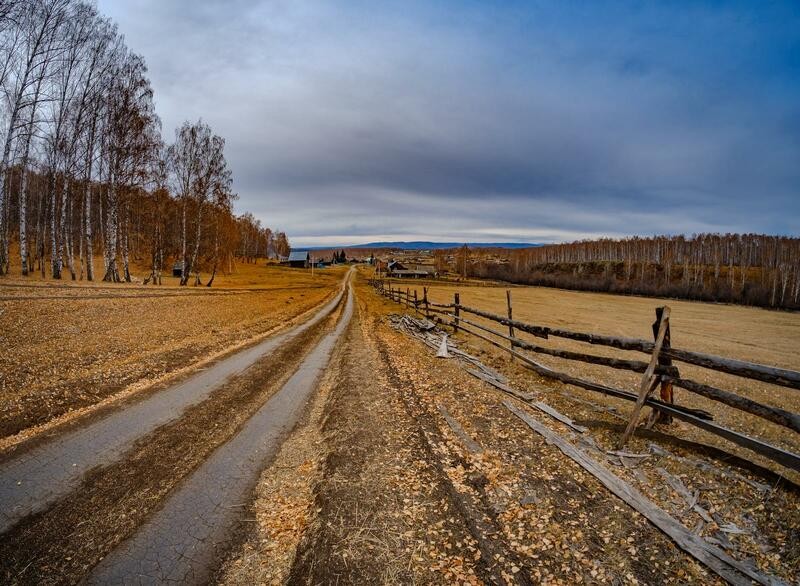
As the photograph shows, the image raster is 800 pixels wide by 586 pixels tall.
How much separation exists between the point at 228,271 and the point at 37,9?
155 ft

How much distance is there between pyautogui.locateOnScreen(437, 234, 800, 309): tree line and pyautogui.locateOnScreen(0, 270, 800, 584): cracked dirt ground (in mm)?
85023

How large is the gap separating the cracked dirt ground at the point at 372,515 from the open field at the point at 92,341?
3201mm

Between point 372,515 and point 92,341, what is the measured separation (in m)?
12.7

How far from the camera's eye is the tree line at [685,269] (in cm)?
7162

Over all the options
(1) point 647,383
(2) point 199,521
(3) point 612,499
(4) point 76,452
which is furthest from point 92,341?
(1) point 647,383

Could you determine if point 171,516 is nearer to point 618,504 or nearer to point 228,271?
point 618,504

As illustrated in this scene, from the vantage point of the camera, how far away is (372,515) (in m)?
4.50

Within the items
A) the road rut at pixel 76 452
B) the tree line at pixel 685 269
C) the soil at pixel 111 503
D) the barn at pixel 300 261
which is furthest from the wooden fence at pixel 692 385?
the barn at pixel 300 261

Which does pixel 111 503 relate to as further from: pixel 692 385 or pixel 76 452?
pixel 692 385

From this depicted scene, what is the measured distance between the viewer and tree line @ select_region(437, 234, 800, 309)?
235 ft

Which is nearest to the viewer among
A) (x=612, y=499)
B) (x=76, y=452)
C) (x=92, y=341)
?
(x=612, y=499)

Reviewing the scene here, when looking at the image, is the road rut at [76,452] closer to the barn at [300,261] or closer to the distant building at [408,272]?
the distant building at [408,272]

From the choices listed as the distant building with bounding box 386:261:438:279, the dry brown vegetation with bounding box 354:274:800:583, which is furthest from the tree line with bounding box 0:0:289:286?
the distant building with bounding box 386:261:438:279

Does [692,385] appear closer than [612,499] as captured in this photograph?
No
